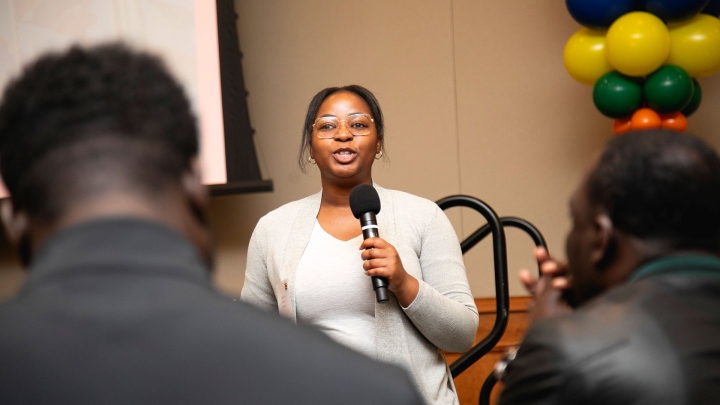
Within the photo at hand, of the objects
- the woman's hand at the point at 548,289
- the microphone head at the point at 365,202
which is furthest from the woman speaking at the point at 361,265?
the woman's hand at the point at 548,289

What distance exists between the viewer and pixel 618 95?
3.28m


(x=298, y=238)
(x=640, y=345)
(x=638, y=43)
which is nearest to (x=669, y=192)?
(x=640, y=345)

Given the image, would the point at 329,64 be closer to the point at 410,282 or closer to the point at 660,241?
the point at 410,282

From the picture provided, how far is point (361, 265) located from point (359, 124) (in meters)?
0.48

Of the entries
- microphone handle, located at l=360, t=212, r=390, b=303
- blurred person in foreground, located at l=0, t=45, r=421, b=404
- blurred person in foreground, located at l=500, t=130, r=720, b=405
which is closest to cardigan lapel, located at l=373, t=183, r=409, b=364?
microphone handle, located at l=360, t=212, r=390, b=303

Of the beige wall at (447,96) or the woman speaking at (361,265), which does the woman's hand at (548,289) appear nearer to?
the woman speaking at (361,265)

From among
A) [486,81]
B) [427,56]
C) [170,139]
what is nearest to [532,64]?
[486,81]

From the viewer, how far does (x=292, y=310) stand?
84.1 inches

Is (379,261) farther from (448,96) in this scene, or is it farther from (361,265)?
(448,96)

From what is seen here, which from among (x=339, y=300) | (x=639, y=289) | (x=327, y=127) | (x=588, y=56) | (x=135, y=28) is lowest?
(x=339, y=300)

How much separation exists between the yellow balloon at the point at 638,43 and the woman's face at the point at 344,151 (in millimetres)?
1372

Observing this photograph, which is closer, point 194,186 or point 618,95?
point 194,186

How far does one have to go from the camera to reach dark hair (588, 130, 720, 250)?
3.41 feet

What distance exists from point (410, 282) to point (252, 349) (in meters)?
1.34
